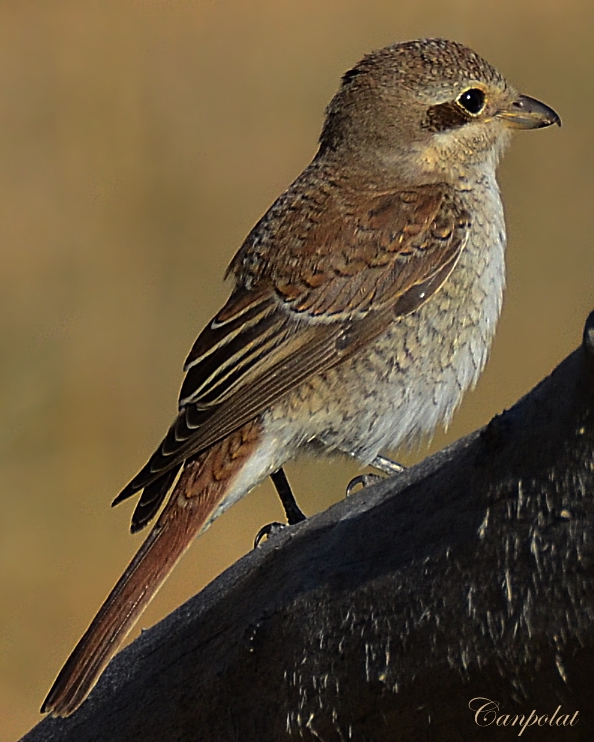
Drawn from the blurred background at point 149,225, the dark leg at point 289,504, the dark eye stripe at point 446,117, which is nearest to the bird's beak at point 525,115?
the dark eye stripe at point 446,117

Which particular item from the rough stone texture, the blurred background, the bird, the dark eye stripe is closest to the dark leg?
the bird

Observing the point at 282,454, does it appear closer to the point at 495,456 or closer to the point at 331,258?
the point at 331,258

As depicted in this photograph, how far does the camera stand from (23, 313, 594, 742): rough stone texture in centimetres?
140

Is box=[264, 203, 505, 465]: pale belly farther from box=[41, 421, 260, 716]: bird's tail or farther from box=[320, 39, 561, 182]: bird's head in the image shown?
box=[320, 39, 561, 182]: bird's head

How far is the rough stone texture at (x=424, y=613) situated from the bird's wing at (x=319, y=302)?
978mm

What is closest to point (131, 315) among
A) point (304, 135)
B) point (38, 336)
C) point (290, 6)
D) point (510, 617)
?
point (38, 336)

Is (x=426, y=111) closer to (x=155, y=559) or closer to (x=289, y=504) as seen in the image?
(x=289, y=504)

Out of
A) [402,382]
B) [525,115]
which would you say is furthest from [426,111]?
[402,382]

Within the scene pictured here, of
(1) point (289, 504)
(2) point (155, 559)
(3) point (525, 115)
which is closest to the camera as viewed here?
(2) point (155, 559)

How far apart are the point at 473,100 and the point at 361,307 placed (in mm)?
734

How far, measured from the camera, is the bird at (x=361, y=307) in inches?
116

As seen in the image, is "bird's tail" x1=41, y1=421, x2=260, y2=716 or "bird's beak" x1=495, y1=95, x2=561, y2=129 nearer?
"bird's tail" x1=41, y1=421, x2=260, y2=716

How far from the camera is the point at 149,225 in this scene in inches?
244

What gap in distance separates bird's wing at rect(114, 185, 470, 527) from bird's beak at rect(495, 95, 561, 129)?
0.45 meters
